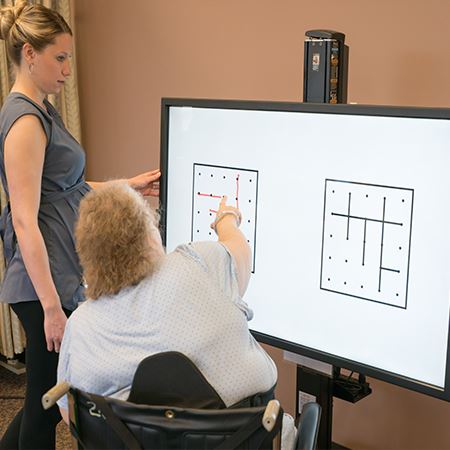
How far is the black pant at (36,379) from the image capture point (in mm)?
2125

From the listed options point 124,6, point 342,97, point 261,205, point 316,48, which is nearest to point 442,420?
point 261,205

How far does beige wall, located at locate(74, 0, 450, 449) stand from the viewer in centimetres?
222

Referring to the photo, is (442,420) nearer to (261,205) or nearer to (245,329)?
(261,205)

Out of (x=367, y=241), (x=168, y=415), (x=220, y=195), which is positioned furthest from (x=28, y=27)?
(x=168, y=415)

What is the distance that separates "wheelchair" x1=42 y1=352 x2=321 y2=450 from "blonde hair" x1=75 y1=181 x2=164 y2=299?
180 mm

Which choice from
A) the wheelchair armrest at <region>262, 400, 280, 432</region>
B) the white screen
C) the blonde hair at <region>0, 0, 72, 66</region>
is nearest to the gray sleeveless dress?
the blonde hair at <region>0, 0, 72, 66</region>

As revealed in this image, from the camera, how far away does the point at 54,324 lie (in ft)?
6.70

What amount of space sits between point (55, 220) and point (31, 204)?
0.14 metres

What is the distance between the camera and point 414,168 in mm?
1691

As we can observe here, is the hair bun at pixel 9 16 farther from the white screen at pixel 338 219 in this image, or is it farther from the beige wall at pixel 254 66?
the beige wall at pixel 254 66

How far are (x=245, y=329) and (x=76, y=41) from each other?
2.23 metres

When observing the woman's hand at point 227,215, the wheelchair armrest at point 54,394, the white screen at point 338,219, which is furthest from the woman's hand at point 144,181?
the wheelchair armrest at point 54,394

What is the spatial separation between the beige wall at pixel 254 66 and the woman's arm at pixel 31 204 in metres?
0.92

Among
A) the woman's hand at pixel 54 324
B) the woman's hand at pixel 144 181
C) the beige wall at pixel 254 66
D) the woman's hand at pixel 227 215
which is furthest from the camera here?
the woman's hand at pixel 144 181
